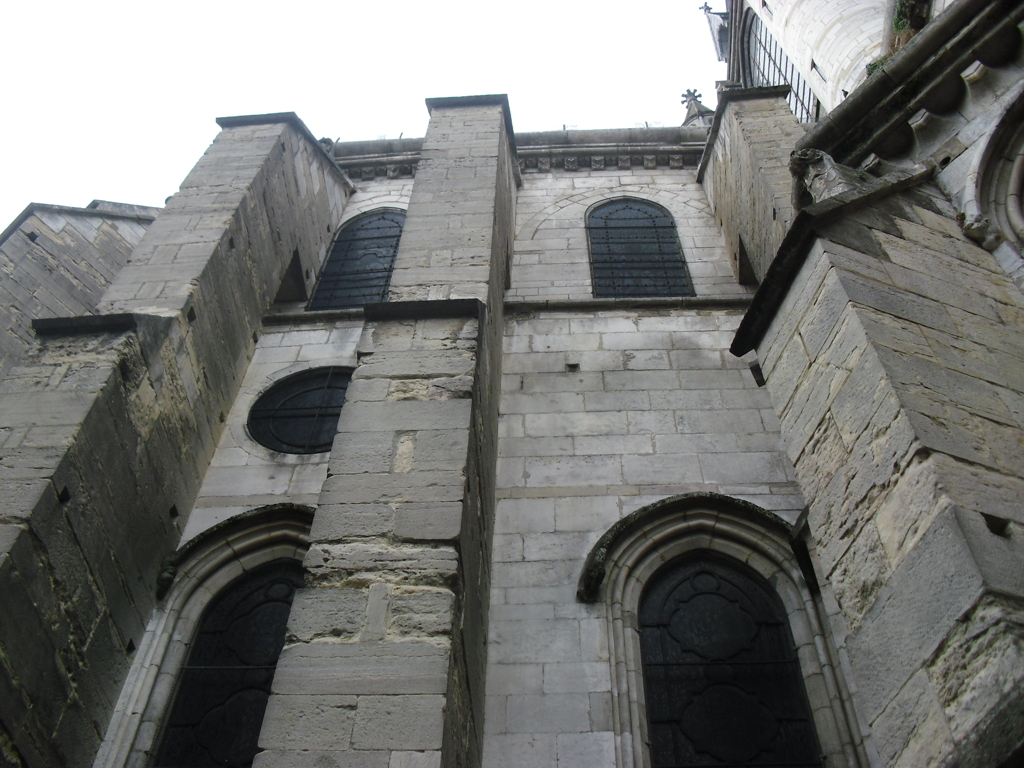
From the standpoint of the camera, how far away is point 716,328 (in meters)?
6.95

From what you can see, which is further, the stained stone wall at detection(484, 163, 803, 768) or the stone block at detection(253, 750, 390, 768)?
the stained stone wall at detection(484, 163, 803, 768)

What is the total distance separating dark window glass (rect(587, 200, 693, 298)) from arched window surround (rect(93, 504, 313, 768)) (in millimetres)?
4198

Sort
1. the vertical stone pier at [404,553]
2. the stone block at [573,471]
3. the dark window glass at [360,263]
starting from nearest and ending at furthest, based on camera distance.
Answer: the vertical stone pier at [404,553]
the stone block at [573,471]
the dark window glass at [360,263]

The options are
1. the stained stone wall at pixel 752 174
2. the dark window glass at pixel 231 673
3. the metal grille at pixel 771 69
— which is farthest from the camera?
the metal grille at pixel 771 69

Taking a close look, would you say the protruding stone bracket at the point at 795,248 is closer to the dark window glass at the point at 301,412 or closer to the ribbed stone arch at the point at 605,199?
the dark window glass at the point at 301,412

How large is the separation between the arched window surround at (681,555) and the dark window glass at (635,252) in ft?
11.4

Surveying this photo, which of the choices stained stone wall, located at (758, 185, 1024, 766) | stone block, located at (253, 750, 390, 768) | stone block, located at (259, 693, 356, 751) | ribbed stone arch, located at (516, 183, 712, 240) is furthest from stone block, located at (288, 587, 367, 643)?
ribbed stone arch, located at (516, 183, 712, 240)

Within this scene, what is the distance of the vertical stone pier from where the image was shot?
2973 millimetres

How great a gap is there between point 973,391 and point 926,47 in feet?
9.35

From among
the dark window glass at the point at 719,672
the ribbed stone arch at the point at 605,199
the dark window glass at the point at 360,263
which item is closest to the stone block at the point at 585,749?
the dark window glass at the point at 719,672

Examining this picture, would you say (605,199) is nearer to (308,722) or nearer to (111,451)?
(111,451)

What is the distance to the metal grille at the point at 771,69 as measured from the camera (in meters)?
13.4

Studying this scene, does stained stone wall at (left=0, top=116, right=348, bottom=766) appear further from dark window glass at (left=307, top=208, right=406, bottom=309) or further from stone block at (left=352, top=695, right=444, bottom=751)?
stone block at (left=352, top=695, right=444, bottom=751)

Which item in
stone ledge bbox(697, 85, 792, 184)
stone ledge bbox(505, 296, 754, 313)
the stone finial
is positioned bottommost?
stone ledge bbox(505, 296, 754, 313)
